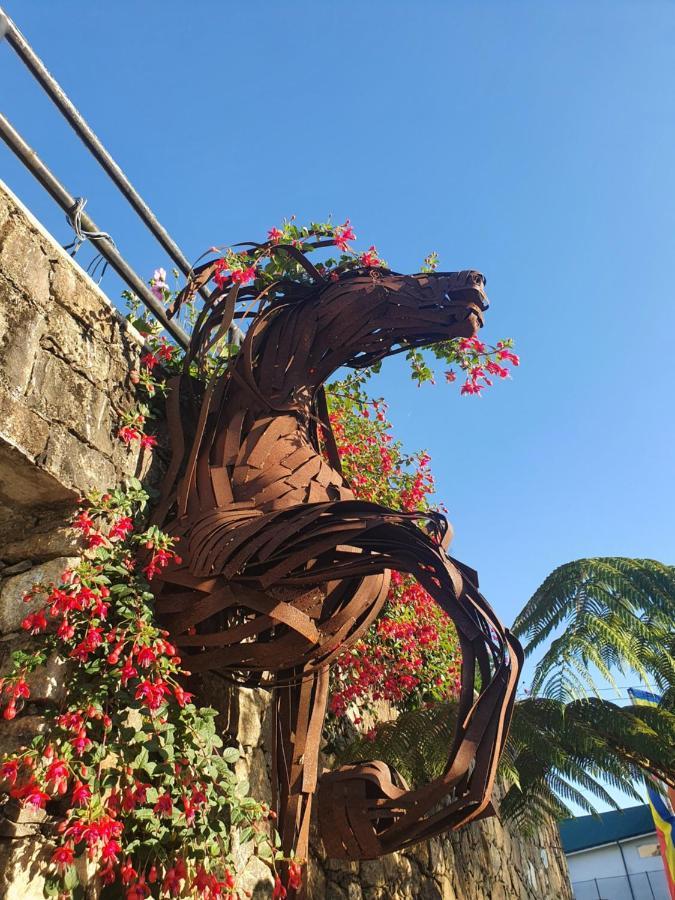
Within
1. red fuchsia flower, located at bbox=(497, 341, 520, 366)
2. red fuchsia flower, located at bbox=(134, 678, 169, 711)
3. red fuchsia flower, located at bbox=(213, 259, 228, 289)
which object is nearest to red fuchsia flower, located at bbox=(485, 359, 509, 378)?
red fuchsia flower, located at bbox=(497, 341, 520, 366)

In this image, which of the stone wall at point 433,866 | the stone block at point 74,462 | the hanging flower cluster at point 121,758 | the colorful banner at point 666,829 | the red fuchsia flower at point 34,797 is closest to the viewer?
the red fuchsia flower at point 34,797

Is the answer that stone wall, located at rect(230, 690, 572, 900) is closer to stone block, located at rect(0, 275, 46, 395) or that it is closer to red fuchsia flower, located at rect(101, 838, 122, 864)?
red fuchsia flower, located at rect(101, 838, 122, 864)

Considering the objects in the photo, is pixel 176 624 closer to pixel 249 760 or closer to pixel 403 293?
pixel 249 760

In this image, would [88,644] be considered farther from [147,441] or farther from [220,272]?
[220,272]

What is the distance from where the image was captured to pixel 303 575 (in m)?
2.02

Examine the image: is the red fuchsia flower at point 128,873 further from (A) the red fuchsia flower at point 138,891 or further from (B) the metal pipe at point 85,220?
(B) the metal pipe at point 85,220

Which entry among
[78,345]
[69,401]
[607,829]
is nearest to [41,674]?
[69,401]

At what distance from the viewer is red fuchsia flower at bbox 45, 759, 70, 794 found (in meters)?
1.58

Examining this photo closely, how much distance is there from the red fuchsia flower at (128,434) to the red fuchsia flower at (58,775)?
3.61 feet

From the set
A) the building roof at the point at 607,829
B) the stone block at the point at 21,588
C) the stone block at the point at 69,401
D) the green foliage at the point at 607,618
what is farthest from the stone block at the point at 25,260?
the building roof at the point at 607,829

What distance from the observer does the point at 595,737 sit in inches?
155

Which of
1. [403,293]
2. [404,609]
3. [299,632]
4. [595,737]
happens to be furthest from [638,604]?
[299,632]

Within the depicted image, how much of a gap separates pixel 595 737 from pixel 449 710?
1010 mm

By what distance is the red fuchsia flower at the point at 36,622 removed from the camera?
1.76m
